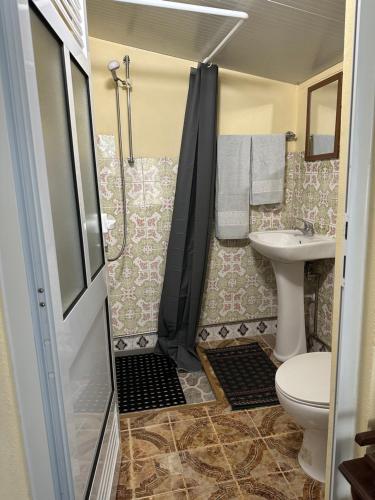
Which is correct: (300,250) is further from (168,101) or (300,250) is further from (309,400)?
(168,101)

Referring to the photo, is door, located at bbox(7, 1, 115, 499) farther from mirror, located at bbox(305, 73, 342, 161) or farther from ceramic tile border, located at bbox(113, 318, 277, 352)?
mirror, located at bbox(305, 73, 342, 161)

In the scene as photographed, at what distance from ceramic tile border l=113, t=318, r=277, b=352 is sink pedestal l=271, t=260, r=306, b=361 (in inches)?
15.8

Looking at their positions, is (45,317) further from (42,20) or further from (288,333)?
(288,333)

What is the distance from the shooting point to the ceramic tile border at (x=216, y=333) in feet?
8.70

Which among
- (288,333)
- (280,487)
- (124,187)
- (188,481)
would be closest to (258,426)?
(280,487)

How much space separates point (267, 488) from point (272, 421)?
433mm

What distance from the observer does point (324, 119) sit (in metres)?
2.32

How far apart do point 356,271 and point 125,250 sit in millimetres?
1850

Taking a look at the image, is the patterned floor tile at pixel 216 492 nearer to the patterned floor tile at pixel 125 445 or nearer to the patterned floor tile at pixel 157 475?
the patterned floor tile at pixel 157 475

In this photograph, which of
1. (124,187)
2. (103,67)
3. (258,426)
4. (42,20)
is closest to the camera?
(42,20)

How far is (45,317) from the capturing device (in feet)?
2.37

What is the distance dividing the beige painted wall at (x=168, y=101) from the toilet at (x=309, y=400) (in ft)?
5.39

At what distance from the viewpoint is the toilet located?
141 centimetres

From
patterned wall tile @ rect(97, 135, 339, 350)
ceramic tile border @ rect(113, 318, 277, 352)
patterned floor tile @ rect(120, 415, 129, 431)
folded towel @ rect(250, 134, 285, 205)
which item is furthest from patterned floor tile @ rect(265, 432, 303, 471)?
folded towel @ rect(250, 134, 285, 205)
